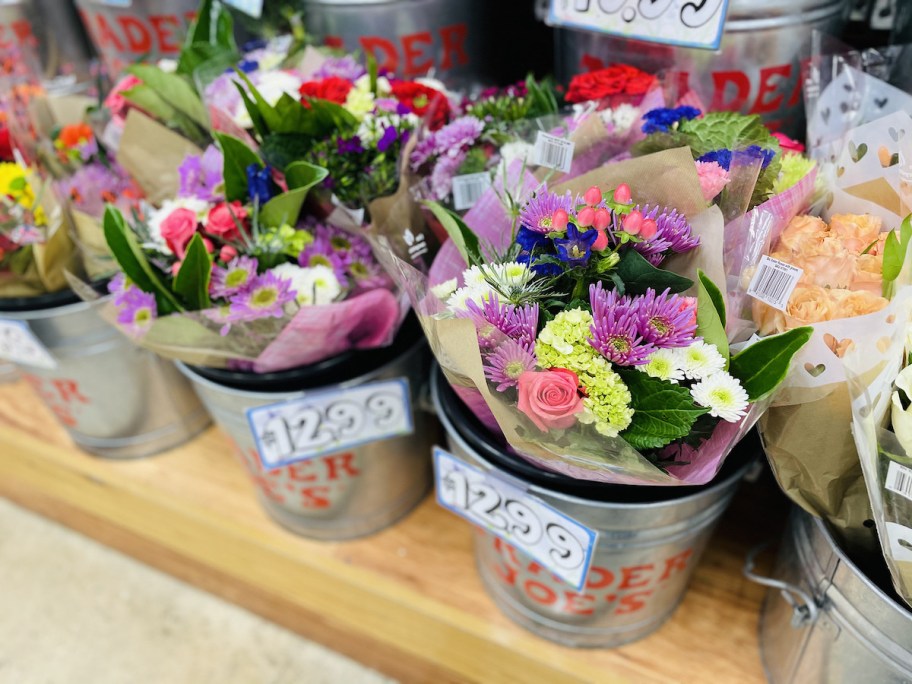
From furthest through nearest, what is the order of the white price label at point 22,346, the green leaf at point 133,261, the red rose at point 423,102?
1. the white price label at point 22,346
2. the red rose at point 423,102
3. the green leaf at point 133,261

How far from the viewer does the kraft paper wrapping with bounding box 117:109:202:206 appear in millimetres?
928

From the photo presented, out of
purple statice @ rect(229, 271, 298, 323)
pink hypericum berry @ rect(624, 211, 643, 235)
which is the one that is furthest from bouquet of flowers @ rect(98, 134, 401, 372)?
pink hypericum berry @ rect(624, 211, 643, 235)

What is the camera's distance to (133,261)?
0.79 m

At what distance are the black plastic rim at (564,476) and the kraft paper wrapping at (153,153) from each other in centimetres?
54

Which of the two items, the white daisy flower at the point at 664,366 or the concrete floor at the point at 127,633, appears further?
the concrete floor at the point at 127,633

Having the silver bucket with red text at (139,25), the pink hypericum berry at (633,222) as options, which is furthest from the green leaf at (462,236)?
the silver bucket with red text at (139,25)

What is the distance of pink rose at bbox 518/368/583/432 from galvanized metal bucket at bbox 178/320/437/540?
0.35 meters

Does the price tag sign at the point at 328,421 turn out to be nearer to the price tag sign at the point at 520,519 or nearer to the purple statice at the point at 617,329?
the price tag sign at the point at 520,519

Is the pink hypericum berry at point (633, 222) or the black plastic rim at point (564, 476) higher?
the pink hypericum berry at point (633, 222)

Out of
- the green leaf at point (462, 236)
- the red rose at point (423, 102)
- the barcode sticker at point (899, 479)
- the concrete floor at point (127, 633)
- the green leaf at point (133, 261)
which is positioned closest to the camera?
the barcode sticker at point (899, 479)

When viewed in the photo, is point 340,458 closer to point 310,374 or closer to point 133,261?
point 310,374

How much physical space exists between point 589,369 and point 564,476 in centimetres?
17

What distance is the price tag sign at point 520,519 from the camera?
27.4 inches

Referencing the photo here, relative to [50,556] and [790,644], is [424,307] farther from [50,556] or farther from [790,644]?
[50,556]
